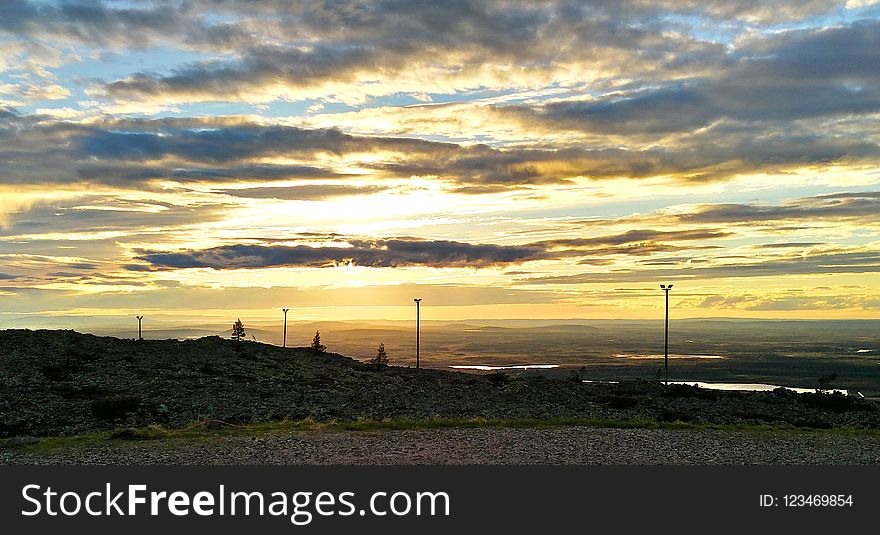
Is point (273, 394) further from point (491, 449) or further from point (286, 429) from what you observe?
point (491, 449)

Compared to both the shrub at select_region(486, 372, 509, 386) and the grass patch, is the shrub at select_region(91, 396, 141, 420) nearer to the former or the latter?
the grass patch

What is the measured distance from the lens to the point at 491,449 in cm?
2309

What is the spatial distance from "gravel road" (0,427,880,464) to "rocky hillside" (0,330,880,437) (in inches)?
324

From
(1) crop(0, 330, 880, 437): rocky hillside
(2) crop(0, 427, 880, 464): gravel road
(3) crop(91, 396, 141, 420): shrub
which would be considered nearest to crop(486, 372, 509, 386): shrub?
(1) crop(0, 330, 880, 437): rocky hillside

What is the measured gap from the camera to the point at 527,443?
79.8ft

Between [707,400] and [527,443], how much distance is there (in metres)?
29.1

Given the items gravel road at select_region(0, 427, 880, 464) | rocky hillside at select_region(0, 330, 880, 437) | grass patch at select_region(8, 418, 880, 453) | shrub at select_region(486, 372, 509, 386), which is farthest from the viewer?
shrub at select_region(486, 372, 509, 386)

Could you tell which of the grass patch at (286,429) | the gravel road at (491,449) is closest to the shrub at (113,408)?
the grass patch at (286,429)

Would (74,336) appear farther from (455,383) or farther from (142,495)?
(142,495)

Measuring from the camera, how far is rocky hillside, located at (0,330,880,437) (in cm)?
3584

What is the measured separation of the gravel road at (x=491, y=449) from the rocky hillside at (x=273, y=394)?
324 inches

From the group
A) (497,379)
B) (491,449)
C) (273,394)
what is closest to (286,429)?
(491,449)

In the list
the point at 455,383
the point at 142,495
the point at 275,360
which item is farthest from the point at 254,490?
the point at 275,360

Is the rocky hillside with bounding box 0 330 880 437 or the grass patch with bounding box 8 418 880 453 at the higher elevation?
the grass patch with bounding box 8 418 880 453
